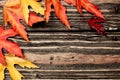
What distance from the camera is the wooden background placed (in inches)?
41.5

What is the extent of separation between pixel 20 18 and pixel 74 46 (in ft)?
0.88

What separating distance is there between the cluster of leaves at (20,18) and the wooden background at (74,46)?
0.04m

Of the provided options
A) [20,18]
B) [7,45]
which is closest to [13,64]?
[7,45]

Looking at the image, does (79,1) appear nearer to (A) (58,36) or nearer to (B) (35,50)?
(A) (58,36)

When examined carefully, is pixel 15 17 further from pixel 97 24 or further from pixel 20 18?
pixel 97 24

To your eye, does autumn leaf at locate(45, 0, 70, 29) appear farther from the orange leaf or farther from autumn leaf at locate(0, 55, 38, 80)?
autumn leaf at locate(0, 55, 38, 80)

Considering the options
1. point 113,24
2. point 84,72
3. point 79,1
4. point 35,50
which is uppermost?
point 79,1

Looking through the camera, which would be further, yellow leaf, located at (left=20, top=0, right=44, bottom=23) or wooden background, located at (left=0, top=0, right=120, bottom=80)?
wooden background, located at (left=0, top=0, right=120, bottom=80)

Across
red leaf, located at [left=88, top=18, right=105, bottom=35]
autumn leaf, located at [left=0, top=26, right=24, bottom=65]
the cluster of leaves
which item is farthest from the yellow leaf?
red leaf, located at [left=88, top=18, right=105, bottom=35]

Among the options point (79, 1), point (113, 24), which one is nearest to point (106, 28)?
point (113, 24)

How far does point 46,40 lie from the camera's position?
41.8 inches

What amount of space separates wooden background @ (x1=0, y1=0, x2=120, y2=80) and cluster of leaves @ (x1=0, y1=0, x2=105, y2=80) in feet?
0.13

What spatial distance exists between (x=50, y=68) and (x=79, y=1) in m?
0.33

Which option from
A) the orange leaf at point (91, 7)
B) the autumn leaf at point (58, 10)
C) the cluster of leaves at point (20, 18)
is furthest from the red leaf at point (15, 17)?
the orange leaf at point (91, 7)
